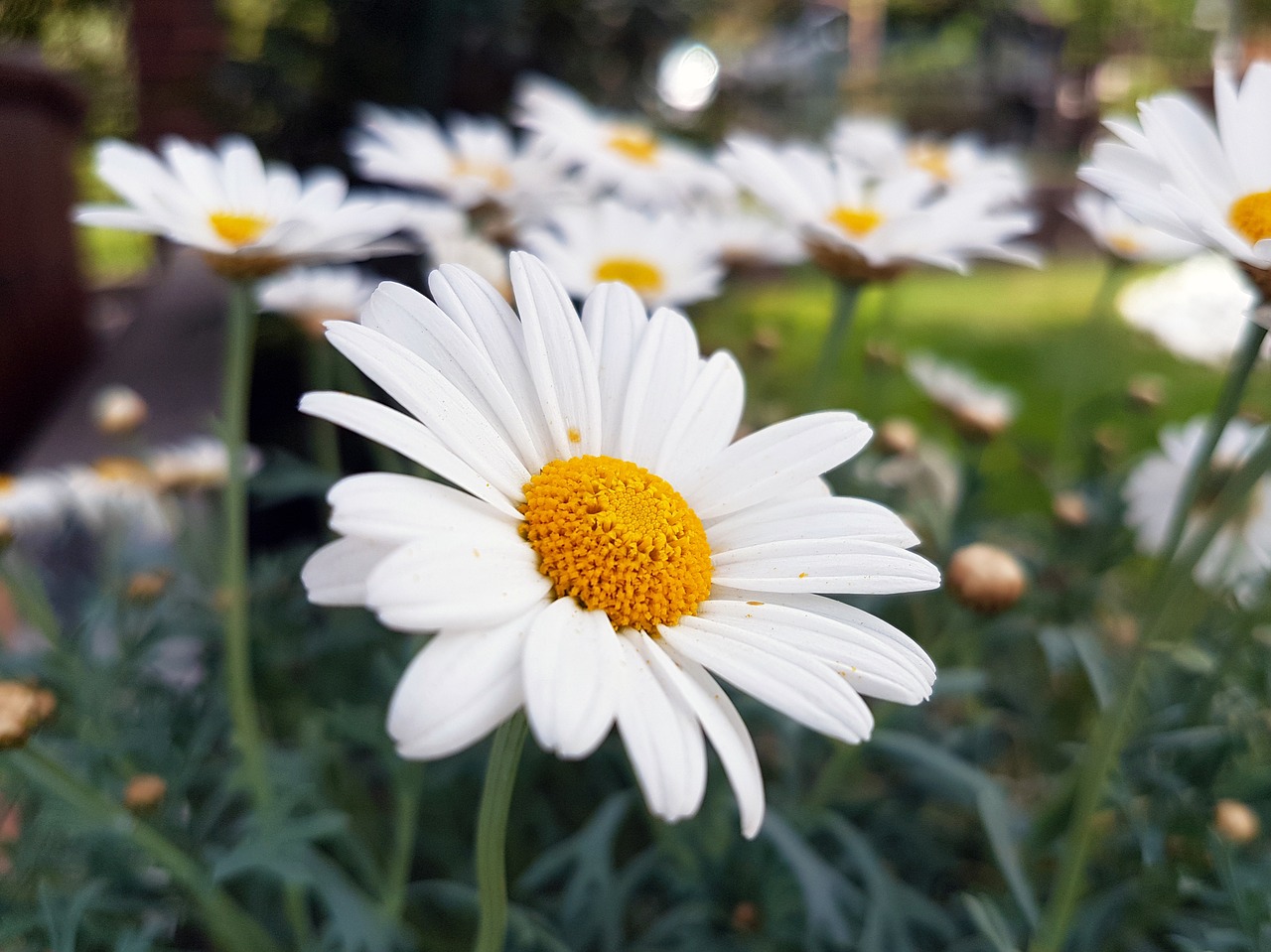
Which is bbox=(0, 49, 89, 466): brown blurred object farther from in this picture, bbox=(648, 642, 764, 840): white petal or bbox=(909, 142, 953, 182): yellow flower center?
bbox=(648, 642, 764, 840): white petal

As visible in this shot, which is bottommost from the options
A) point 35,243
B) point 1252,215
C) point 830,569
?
point 35,243

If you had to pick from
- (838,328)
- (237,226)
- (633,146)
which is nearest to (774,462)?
(838,328)

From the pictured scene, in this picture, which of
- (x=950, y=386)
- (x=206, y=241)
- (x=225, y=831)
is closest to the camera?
(x=206, y=241)

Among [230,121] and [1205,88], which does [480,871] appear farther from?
[1205,88]

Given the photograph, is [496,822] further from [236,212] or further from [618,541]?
[236,212]

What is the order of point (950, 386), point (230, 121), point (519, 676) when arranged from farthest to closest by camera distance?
1. point (230, 121)
2. point (950, 386)
3. point (519, 676)

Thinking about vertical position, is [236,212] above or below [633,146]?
above

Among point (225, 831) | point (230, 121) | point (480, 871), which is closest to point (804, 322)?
point (230, 121)
